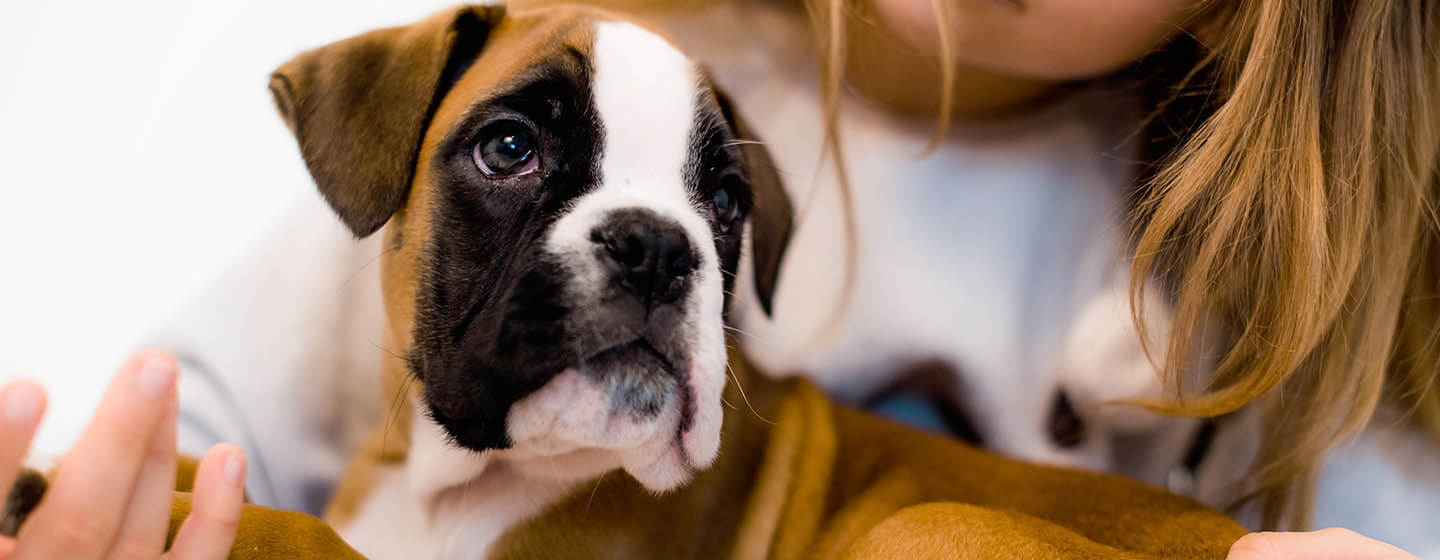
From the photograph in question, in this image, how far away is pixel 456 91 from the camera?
98cm

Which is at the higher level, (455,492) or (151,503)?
(151,503)

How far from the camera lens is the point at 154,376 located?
31.6 inches

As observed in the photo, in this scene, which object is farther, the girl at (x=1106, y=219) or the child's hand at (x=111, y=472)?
the girl at (x=1106, y=219)

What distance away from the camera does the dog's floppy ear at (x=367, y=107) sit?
0.94 m

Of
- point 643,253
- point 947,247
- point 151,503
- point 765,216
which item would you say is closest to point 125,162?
point 151,503

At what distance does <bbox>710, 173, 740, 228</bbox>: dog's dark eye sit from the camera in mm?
1062

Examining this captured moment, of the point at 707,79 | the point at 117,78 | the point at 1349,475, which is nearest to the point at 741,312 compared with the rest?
the point at 707,79

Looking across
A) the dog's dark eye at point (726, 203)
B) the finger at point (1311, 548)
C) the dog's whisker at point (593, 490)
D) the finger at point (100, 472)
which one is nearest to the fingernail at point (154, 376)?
the finger at point (100, 472)

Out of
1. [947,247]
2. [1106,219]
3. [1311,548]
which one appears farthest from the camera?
[947,247]

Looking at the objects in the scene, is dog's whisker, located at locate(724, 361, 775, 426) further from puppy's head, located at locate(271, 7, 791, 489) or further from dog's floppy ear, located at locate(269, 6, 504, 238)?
dog's floppy ear, located at locate(269, 6, 504, 238)

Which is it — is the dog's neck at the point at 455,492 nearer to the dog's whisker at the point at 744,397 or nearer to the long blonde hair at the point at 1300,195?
the dog's whisker at the point at 744,397

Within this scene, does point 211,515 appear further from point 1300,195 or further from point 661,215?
point 1300,195

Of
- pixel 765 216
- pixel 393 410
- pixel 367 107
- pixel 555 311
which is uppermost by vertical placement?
pixel 367 107

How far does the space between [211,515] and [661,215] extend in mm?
505
